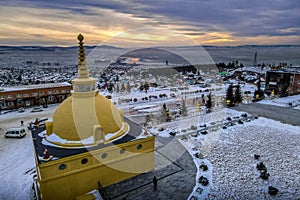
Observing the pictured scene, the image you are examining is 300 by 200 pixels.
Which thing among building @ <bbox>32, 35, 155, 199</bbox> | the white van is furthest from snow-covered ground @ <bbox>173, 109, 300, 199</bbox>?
the white van

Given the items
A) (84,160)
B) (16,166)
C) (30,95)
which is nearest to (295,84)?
(84,160)

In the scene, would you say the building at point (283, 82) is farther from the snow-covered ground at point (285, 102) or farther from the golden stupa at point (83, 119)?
the golden stupa at point (83, 119)

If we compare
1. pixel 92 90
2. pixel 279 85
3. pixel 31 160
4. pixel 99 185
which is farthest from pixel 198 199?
pixel 279 85

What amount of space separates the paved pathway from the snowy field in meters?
0.49

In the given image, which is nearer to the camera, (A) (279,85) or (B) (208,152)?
(B) (208,152)

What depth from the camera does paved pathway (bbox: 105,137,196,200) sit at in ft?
29.6

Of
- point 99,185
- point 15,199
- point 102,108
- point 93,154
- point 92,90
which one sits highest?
point 92,90

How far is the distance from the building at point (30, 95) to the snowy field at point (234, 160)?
829 centimetres

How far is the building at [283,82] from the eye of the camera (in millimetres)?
32094

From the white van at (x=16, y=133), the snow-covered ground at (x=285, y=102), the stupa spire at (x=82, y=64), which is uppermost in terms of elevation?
the stupa spire at (x=82, y=64)

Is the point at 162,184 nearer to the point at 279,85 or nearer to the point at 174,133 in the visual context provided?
the point at 174,133

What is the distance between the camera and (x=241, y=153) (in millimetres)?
12719

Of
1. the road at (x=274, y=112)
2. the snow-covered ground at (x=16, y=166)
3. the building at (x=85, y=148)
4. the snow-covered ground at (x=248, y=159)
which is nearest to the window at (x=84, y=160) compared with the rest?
the building at (x=85, y=148)

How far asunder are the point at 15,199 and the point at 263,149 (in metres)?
13.7
